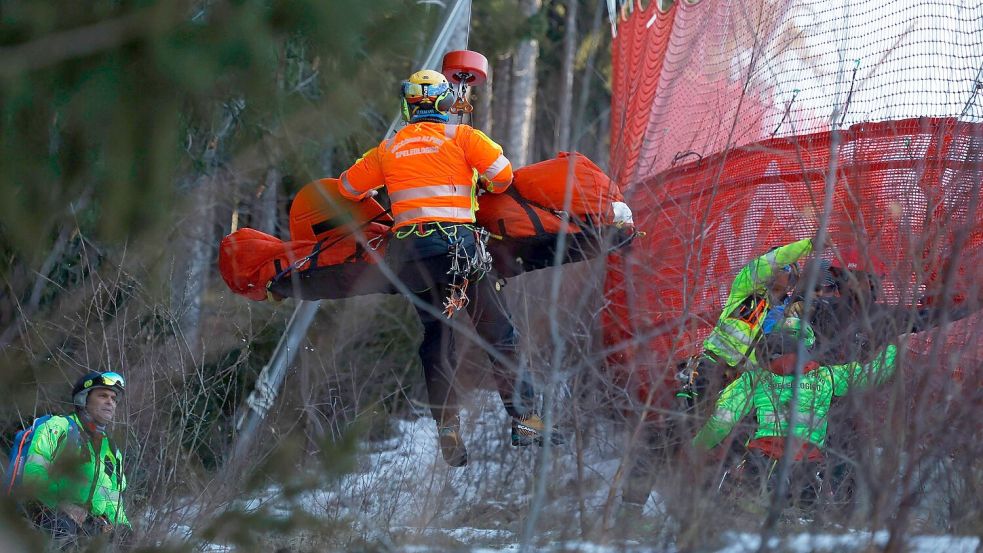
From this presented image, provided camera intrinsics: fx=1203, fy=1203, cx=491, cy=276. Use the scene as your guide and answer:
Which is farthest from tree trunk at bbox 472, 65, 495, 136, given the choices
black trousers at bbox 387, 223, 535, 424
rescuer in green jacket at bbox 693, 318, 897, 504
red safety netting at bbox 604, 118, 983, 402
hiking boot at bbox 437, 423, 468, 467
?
rescuer in green jacket at bbox 693, 318, 897, 504

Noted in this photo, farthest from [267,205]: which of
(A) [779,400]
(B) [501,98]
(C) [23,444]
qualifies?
(B) [501,98]

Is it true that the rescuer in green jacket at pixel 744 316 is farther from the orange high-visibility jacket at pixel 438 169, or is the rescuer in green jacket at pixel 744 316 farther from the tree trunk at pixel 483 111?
the tree trunk at pixel 483 111

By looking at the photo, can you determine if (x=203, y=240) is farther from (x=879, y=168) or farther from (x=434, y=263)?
Result: (x=879, y=168)

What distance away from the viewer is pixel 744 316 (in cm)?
516

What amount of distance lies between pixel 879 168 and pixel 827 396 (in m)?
1.51

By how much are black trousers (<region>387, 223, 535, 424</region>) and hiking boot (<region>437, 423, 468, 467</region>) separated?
22cm

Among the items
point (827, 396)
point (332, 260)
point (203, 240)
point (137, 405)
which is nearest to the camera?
point (827, 396)

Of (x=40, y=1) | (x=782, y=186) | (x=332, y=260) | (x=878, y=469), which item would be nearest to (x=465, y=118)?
(x=332, y=260)

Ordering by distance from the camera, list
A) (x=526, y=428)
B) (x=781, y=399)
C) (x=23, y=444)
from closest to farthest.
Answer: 1. (x=23, y=444)
2. (x=781, y=399)
3. (x=526, y=428)

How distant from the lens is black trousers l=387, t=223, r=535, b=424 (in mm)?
5648

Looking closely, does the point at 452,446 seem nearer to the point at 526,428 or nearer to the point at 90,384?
the point at 526,428

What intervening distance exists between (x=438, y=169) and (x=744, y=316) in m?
1.60

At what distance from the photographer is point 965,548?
3510 mm

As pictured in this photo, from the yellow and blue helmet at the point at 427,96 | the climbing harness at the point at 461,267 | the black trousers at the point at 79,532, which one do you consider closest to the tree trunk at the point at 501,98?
the yellow and blue helmet at the point at 427,96
